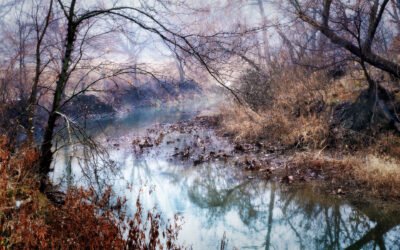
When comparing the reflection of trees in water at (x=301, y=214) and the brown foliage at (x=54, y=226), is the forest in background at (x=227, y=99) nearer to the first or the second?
the brown foliage at (x=54, y=226)

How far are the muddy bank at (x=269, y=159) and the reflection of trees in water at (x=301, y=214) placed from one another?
0.39m

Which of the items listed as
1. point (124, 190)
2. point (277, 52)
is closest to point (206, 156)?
point (124, 190)

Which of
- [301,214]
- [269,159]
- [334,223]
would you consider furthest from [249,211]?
[269,159]

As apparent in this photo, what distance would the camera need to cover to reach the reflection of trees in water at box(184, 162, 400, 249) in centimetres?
492

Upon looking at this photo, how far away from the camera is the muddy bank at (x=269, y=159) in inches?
248

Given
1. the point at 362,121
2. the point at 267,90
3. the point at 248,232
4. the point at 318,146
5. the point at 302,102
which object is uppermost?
Answer: the point at 267,90

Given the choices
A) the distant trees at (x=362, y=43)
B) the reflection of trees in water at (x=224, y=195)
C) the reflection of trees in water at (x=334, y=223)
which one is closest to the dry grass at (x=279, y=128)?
the distant trees at (x=362, y=43)

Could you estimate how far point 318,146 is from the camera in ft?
27.8

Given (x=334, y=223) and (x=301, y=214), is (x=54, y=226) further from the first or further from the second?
(x=334, y=223)

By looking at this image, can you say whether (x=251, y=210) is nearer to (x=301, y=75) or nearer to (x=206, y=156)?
(x=206, y=156)

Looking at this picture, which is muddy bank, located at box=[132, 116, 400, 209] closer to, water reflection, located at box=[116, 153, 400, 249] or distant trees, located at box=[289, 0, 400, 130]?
water reflection, located at box=[116, 153, 400, 249]

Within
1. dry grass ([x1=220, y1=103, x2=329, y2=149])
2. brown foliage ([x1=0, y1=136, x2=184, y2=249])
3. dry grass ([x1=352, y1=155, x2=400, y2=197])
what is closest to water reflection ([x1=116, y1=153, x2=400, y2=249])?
dry grass ([x1=352, y1=155, x2=400, y2=197])

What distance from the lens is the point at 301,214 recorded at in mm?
5715

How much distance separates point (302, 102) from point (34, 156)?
27.5ft
